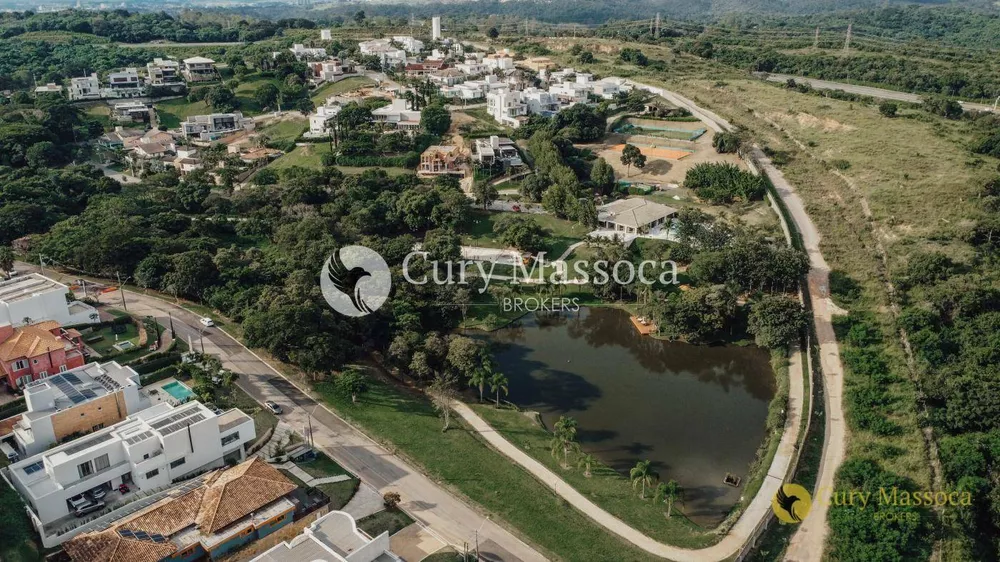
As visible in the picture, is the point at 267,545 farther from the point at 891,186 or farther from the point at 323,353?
the point at 891,186

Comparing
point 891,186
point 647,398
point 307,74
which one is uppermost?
point 307,74

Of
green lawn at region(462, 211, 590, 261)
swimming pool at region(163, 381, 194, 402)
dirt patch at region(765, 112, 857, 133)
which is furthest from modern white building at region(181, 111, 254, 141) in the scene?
dirt patch at region(765, 112, 857, 133)

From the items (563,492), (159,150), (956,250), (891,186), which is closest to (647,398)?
(563,492)

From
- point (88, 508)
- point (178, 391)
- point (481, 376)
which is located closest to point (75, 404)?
point (178, 391)

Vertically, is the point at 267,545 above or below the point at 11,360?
below

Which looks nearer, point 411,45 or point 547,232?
point 547,232

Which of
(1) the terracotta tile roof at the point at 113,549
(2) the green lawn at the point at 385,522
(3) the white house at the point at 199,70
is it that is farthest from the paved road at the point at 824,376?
(3) the white house at the point at 199,70

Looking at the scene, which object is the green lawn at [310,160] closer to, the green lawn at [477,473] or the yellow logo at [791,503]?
the green lawn at [477,473]

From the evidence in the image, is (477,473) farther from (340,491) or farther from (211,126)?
(211,126)
